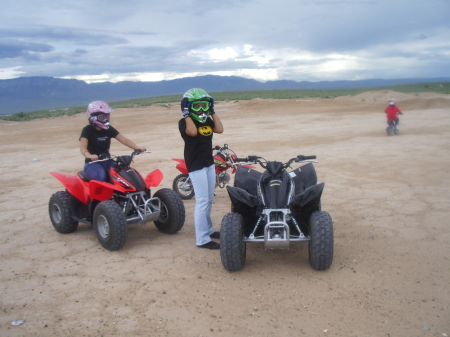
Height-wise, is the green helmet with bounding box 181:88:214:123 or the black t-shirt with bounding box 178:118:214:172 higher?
the green helmet with bounding box 181:88:214:123

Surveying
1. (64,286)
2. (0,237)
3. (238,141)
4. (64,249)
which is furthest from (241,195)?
(238,141)

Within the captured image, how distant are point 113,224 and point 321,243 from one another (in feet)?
8.43

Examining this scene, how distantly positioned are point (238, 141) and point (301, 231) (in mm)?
10922

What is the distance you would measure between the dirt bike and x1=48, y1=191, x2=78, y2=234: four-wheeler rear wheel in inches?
90.1

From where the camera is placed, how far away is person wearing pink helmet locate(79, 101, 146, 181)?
5.36 meters

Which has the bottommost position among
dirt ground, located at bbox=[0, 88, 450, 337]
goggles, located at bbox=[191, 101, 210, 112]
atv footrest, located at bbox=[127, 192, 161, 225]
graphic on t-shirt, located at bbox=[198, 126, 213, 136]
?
dirt ground, located at bbox=[0, 88, 450, 337]

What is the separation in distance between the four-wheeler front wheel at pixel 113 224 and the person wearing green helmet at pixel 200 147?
3.10ft

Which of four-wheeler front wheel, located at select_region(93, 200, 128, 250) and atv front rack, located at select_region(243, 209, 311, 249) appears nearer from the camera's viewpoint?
atv front rack, located at select_region(243, 209, 311, 249)

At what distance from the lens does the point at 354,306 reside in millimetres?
3691

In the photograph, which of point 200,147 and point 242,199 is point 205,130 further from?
point 242,199

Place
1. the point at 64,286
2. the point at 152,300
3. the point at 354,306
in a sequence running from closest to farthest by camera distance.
Answer: 1. the point at 354,306
2. the point at 152,300
3. the point at 64,286

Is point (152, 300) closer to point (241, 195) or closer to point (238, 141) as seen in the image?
point (241, 195)

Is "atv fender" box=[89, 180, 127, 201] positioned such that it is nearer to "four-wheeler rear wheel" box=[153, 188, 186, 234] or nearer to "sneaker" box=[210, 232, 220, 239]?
"four-wheeler rear wheel" box=[153, 188, 186, 234]

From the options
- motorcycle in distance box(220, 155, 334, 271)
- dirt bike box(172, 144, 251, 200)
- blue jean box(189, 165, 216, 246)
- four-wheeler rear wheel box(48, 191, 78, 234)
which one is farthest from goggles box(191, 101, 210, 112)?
dirt bike box(172, 144, 251, 200)
